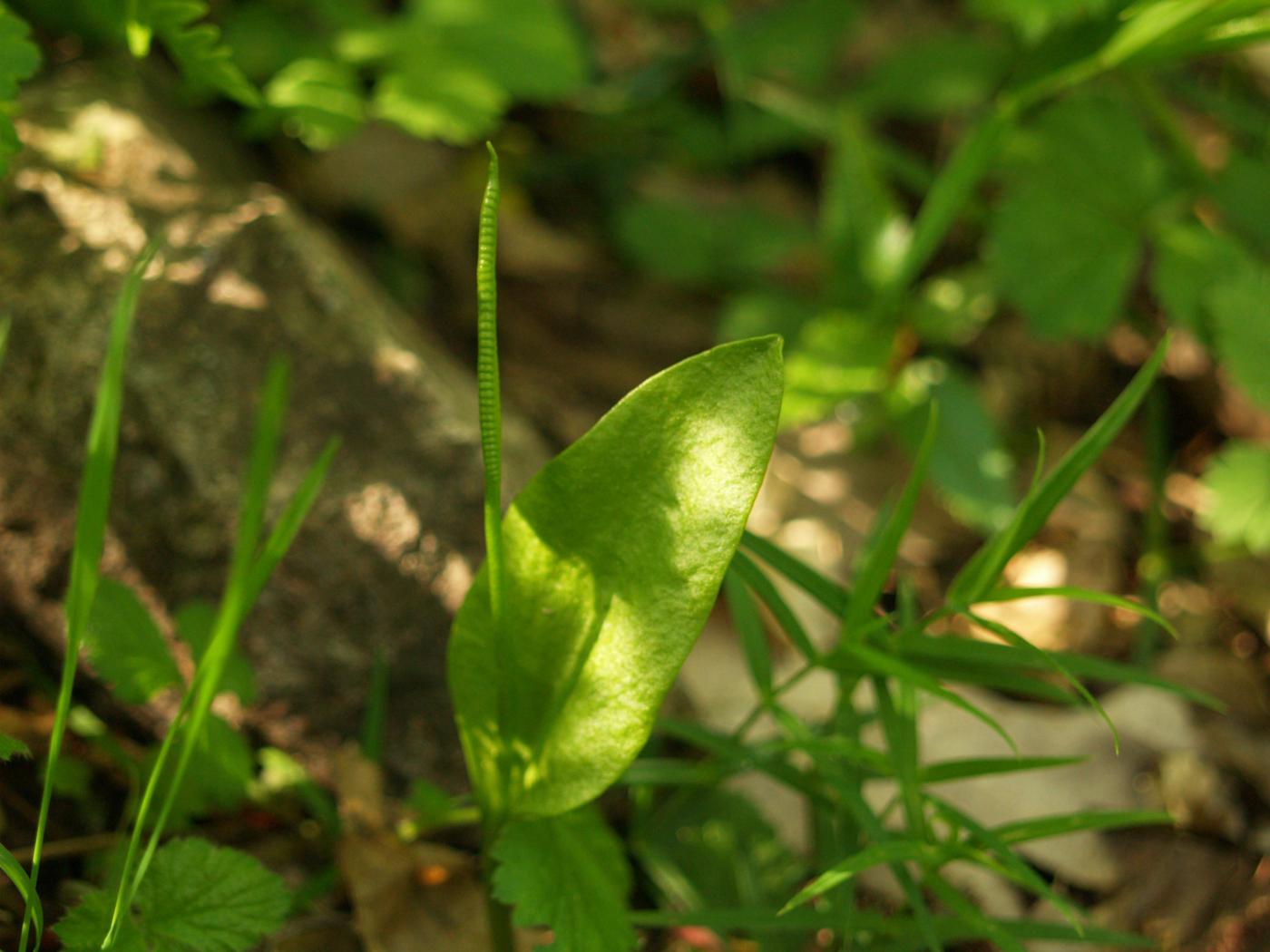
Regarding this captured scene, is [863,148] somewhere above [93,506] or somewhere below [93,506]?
above

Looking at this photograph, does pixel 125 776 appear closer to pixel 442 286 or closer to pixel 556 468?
pixel 556 468

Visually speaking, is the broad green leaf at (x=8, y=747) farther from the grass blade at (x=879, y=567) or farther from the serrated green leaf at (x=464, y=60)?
the serrated green leaf at (x=464, y=60)

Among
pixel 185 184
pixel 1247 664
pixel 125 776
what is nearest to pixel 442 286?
pixel 185 184

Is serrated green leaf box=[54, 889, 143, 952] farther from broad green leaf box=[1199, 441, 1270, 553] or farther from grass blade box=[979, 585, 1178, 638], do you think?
broad green leaf box=[1199, 441, 1270, 553]

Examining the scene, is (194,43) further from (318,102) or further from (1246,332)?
(1246,332)

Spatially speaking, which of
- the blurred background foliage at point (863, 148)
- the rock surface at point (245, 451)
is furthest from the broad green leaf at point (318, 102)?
the rock surface at point (245, 451)

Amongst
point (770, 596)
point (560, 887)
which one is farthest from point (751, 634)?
point (560, 887)

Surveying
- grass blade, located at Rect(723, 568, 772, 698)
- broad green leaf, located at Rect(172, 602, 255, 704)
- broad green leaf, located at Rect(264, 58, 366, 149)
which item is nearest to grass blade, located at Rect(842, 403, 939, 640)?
grass blade, located at Rect(723, 568, 772, 698)

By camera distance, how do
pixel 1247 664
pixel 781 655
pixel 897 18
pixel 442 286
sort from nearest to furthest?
pixel 781 655
pixel 1247 664
pixel 442 286
pixel 897 18

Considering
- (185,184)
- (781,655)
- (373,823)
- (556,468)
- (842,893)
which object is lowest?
(781,655)
